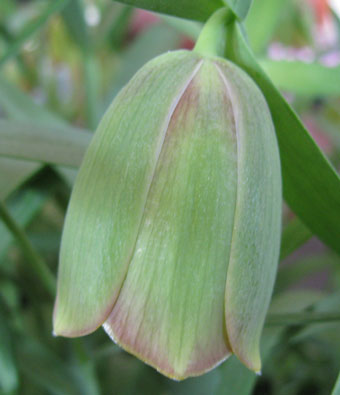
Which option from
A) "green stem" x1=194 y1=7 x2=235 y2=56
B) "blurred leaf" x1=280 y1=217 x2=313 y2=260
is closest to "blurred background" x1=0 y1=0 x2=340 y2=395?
"blurred leaf" x1=280 y1=217 x2=313 y2=260

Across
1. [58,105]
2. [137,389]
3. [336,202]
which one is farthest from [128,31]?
[336,202]

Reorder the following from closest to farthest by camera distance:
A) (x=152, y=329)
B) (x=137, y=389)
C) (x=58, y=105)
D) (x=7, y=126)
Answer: (x=152, y=329) → (x=7, y=126) → (x=137, y=389) → (x=58, y=105)

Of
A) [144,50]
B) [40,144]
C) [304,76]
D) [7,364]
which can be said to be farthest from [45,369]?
[144,50]

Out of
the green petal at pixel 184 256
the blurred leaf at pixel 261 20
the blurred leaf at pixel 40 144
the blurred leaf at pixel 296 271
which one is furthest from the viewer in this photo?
the blurred leaf at pixel 296 271

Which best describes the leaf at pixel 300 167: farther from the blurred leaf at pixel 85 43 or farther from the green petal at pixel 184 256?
the blurred leaf at pixel 85 43

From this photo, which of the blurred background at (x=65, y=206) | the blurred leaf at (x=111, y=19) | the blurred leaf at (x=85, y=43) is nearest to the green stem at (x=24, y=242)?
the blurred background at (x=65, y=206)

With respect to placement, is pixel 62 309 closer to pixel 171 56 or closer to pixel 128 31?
pixel 171 56
